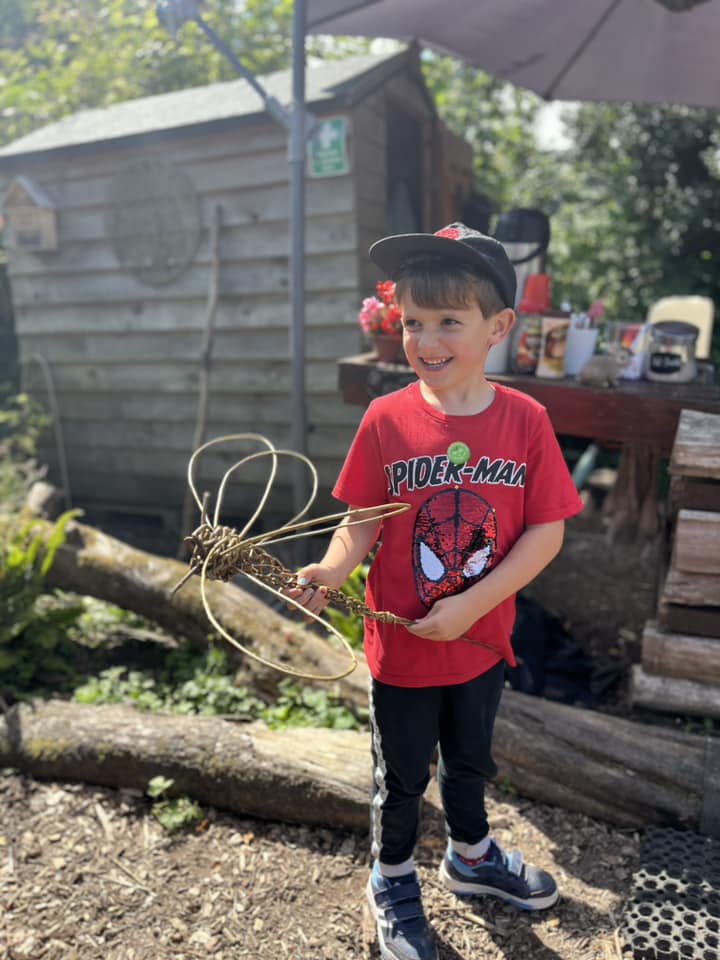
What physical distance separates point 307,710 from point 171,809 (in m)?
0.67

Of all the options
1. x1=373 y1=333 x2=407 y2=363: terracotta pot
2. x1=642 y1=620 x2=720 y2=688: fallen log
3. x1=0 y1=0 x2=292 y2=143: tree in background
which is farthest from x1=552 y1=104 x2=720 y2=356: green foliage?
x1=642 y1=620 x2=720 y2=688: fallen log

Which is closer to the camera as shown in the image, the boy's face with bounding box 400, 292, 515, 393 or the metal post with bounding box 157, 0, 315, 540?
the boy's face with bounding box 400, 292, 515, 393

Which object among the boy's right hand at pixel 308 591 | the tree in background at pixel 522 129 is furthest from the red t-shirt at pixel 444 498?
the tree in background at pixel 522 129

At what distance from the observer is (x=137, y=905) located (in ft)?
7.55

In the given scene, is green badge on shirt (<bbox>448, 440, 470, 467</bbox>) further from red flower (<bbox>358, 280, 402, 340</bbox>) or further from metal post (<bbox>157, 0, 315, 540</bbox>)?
metal post (<bbox>157, 0, 315, 540</bbox>)

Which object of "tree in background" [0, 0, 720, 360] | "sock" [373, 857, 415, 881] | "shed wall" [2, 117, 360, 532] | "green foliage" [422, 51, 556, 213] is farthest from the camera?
"green foliage" [422, 51, 556, 213]

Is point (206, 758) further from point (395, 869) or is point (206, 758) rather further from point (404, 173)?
point (404, 173)

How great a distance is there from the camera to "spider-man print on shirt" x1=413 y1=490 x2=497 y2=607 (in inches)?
71.4

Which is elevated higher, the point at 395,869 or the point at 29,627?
the point at 395,869

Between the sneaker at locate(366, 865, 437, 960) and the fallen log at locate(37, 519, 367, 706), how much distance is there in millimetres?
921

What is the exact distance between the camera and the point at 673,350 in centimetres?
323

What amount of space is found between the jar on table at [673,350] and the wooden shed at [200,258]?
7.49 feet

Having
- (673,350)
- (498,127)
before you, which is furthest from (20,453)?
(498,127)

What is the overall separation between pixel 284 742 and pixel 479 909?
872 millimetres
